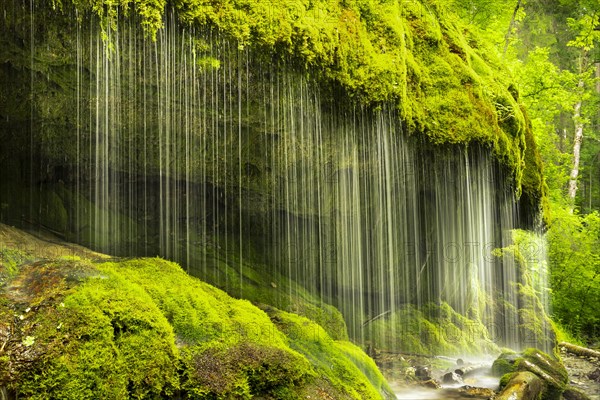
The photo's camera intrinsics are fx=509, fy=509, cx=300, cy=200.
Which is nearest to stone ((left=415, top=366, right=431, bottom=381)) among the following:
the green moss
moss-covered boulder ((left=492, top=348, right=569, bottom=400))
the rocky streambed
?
the rocky streambed

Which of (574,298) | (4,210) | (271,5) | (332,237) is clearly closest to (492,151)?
(332,237)

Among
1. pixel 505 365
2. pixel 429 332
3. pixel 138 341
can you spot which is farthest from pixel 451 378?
pixel 138 341

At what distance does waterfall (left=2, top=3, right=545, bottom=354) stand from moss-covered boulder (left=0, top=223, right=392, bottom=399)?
87.6 inches

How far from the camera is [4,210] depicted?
22.4 feet

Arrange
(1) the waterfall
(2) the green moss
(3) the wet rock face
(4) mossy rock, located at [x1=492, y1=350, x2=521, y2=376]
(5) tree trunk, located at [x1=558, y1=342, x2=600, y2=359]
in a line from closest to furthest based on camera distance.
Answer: (2) the green moss < (1) the waterfall < (3) the wet rock face < (4) mossy rock, located at [x1=492, y1=350, x2=521, y2=376] < (5) tree trunk, located at [x1=558, y1=342, x2=600, y2=359]

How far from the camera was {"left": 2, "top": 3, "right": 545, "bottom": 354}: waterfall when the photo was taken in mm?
6035

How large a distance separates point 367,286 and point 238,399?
637 cm

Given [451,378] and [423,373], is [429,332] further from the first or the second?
[423,373]

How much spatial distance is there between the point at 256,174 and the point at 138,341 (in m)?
4.10

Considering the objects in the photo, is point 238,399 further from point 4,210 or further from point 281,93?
point 4,210

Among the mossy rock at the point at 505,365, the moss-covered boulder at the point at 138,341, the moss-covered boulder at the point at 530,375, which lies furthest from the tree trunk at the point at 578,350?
the moss-covered boulder at the point at 138,341

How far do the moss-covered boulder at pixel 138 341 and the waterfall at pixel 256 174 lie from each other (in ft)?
7.30

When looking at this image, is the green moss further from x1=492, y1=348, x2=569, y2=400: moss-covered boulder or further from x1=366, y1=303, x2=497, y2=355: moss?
x1=366, y1=303, x2=497, y2=355: moss

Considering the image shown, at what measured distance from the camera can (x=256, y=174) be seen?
7.55 m
